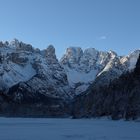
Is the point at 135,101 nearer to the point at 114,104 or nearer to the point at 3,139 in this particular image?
the point at 114,104

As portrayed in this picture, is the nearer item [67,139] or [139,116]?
[67,139]

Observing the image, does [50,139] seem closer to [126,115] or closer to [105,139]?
[105,139]

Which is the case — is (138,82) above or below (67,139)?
above

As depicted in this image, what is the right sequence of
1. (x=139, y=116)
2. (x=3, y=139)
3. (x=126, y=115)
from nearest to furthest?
(x=3, y=139), (x=139, y=116), (x=126, y=115)

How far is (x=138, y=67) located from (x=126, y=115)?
37.4 m

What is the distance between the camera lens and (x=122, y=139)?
2307 inches

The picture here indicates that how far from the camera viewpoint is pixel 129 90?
189750mm

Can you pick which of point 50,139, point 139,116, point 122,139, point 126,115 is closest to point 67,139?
point 50,139

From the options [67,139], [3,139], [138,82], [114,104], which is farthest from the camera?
[114,104]

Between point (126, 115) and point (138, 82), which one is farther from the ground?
point (138, 82)

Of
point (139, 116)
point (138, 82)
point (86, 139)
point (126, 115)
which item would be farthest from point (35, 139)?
point (138, 82)

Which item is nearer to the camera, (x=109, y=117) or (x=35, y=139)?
(x=35, y=139)

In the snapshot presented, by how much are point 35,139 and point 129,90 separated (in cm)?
13571

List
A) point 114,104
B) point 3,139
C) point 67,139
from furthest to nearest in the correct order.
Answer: point 114,104
point 67,139
point 3,139
